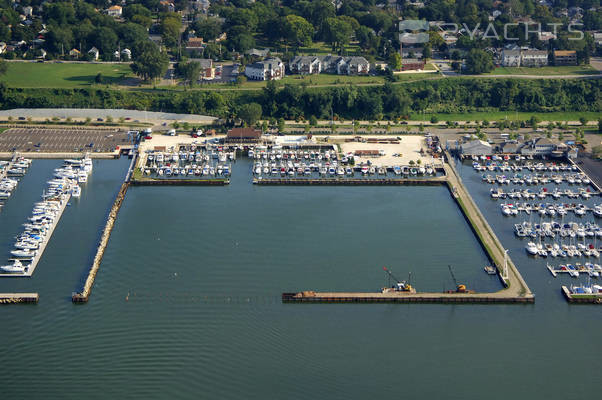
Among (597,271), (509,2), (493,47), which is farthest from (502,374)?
(509,2)

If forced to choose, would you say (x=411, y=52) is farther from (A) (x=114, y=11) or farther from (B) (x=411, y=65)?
(A) (x=114, y=11)

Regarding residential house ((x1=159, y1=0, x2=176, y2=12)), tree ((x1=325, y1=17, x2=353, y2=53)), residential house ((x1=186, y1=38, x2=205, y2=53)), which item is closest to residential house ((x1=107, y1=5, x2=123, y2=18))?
residential house ((x1=159, y1=0, x2=176, y2=12))

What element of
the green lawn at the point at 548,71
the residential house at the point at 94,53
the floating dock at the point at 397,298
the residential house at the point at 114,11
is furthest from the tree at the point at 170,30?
the floating dock at the point at 397,298

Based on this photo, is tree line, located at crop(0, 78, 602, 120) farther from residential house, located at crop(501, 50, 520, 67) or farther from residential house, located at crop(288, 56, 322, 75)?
residential house, located at crop(288, 56, 322, 75)

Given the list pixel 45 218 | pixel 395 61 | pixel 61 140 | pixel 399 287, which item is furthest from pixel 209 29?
pixel 399 287

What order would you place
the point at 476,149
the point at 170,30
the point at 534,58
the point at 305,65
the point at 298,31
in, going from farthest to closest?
the point at 170,30 < the point at 298,31 < the point at 534,58 < the point at 305,65 < the point at 476,149

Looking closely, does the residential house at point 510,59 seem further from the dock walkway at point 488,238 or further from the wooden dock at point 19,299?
the wooden dock at point 19,299
